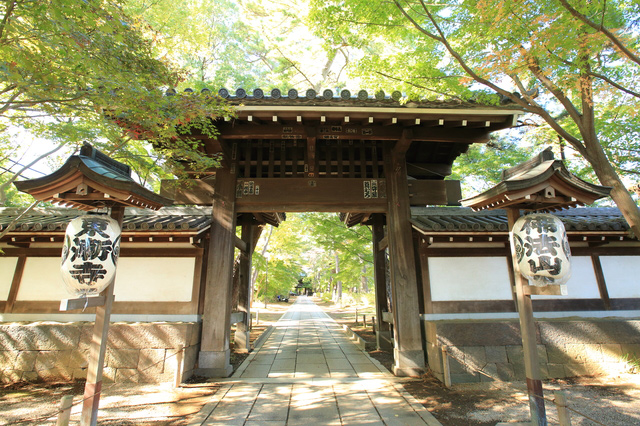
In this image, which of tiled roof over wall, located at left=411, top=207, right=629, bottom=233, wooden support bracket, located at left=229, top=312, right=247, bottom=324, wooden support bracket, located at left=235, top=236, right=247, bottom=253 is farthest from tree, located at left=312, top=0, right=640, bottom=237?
wooden support bracket, located at left=229, top=312, right=247, bottom=324

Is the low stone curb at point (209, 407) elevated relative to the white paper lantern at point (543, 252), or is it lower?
lower

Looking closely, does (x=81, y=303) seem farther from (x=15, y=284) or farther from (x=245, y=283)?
(x=245, y=283)

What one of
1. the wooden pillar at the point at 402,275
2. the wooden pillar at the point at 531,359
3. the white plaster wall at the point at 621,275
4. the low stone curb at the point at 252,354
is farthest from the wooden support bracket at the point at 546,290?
the low stone curb at the point at 252,354

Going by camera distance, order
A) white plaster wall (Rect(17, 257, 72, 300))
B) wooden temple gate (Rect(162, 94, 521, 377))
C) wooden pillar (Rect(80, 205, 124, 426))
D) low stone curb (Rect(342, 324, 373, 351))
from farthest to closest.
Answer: low stone curb (Rect(342, 324, 373, 351)) → white plaster wall (Rect(17, 257, 72, 300)) → wooden temple gate (Rect(162, 94, 521, 377)) → wooden pillar (Rect(80, 205, 124, 426))

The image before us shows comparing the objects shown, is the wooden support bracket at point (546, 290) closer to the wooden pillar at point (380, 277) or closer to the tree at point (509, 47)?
the tree at point (509, 47)

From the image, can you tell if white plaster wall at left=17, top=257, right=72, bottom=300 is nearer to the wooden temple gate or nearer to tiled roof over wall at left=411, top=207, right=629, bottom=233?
the wooden temple gate

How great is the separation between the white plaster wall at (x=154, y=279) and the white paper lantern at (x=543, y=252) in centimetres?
645

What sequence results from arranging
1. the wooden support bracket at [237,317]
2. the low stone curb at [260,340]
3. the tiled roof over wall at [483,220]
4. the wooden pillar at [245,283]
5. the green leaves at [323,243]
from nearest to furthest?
1. the tiled roof over wall at [483,220]
2. the wooden support bracket at [237,317]
3. the wooden pillar at [245,283]
4. the low stone curb at [260,340]
5. the green leaves at [323,243]

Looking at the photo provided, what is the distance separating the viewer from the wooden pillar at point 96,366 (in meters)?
3.71

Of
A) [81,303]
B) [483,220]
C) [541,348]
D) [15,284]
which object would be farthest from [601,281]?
[15,284]

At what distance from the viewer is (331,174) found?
7.70 meters

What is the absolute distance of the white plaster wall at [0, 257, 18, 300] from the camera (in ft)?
22.2

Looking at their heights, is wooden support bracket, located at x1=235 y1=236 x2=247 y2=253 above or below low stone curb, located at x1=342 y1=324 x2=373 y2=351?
above

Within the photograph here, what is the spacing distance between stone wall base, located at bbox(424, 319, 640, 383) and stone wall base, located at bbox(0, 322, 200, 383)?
536 cm
